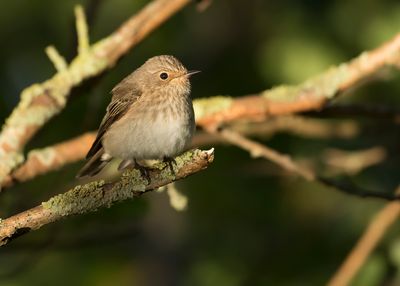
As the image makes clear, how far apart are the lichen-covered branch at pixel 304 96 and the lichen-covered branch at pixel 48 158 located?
0.86m

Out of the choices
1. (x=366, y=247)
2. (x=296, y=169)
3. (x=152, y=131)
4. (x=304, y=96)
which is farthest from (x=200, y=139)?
(x=366, y=247)

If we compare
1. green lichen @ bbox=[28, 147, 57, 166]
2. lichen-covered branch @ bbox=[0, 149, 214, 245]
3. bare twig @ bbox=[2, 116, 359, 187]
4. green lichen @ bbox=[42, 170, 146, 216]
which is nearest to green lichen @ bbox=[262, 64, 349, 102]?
bare twig @ bbox=[2, 116, 359, 187]

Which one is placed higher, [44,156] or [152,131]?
[44,156]

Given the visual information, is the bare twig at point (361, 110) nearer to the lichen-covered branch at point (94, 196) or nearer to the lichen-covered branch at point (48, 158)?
the lichen-covered branch at point (48, 158)

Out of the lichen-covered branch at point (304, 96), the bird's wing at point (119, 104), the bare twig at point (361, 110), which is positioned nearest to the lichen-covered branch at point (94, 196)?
the lichen-covered branch at point (304, 96)

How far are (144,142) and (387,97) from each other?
2650mm

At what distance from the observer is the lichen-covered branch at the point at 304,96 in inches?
212

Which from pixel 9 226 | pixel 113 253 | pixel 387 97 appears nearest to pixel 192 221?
pixel 113 253

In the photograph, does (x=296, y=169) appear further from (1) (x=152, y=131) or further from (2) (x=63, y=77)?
(2) (x=63, y=77)

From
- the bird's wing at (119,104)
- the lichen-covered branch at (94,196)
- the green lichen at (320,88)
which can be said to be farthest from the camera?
the bird's wing at (119,104)

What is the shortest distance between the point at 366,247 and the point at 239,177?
5.44ft

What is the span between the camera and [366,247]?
5742mm

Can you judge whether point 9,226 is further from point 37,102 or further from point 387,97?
point 387,97

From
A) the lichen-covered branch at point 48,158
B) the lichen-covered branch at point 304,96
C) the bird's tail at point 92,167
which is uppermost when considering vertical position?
the lichen-covered branch at point 48,158
